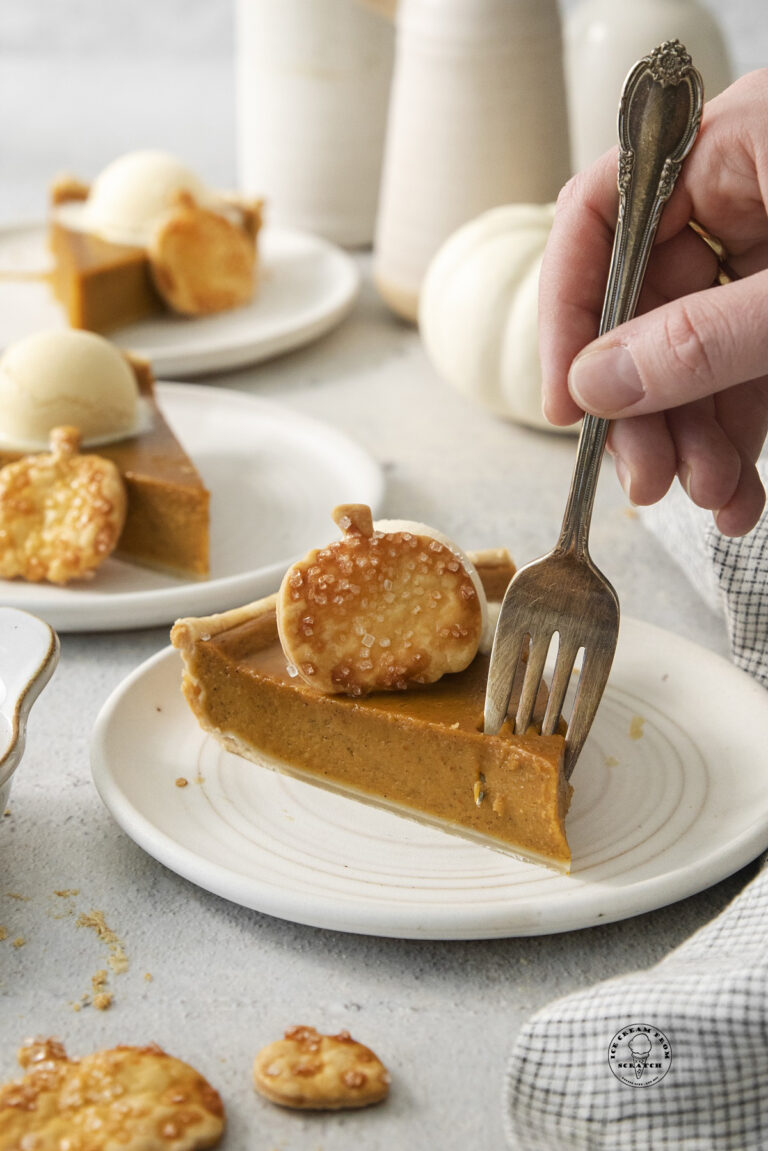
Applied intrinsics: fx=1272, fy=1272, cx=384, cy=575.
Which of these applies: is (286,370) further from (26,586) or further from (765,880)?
(765,880)

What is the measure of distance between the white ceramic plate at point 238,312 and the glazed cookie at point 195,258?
7 centimetres

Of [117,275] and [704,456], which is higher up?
[704,456]

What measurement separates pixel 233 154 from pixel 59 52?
1.89 m

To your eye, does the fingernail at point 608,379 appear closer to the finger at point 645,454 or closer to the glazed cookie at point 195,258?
the finger at point 645,454

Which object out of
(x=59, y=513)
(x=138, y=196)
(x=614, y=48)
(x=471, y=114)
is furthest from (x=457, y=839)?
(x=614, y=48)

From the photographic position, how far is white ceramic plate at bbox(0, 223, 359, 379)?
Answer: 321cm

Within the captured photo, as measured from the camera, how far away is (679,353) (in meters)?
1.46

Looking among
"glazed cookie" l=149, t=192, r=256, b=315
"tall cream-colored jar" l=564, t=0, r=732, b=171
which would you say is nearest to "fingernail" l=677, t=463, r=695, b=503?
"tall cream-colored jar" l=564, t=0, r=732, b=171

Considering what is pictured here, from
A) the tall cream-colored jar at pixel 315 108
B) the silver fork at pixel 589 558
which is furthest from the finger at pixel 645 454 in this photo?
the tall cream-colored jar at pixel 315 108

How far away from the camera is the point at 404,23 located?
3.17 metres

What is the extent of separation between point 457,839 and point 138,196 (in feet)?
7.73

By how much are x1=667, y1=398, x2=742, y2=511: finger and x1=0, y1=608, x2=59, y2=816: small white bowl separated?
93 cm

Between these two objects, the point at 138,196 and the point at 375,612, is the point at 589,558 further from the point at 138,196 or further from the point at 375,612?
the point at 138,196

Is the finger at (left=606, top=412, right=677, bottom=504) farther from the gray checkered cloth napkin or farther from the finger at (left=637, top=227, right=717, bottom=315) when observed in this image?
the gray checkered cloth napkin
